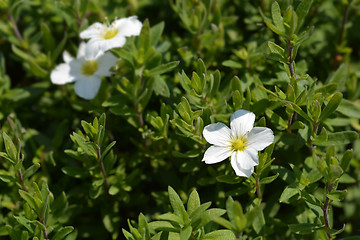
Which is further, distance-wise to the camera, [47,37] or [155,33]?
[47,37]

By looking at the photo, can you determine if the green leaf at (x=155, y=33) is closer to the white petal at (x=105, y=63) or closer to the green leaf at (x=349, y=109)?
the white petal at (x=105, y=63)

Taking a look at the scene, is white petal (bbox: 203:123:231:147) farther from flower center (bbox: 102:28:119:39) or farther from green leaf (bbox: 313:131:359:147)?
flower center (bbox: 102:28:119:39)

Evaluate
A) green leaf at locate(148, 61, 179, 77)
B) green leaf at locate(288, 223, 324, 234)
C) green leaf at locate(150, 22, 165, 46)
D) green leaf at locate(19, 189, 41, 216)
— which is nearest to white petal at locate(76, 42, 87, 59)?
green leaf at locate(150, 22, 165, 46)

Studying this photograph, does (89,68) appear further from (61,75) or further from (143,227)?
(143,227)

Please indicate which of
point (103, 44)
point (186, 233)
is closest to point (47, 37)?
point (103, 44)

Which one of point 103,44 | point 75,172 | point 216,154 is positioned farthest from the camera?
point 103,44

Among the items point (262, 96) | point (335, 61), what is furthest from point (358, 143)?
point (262, 96)
